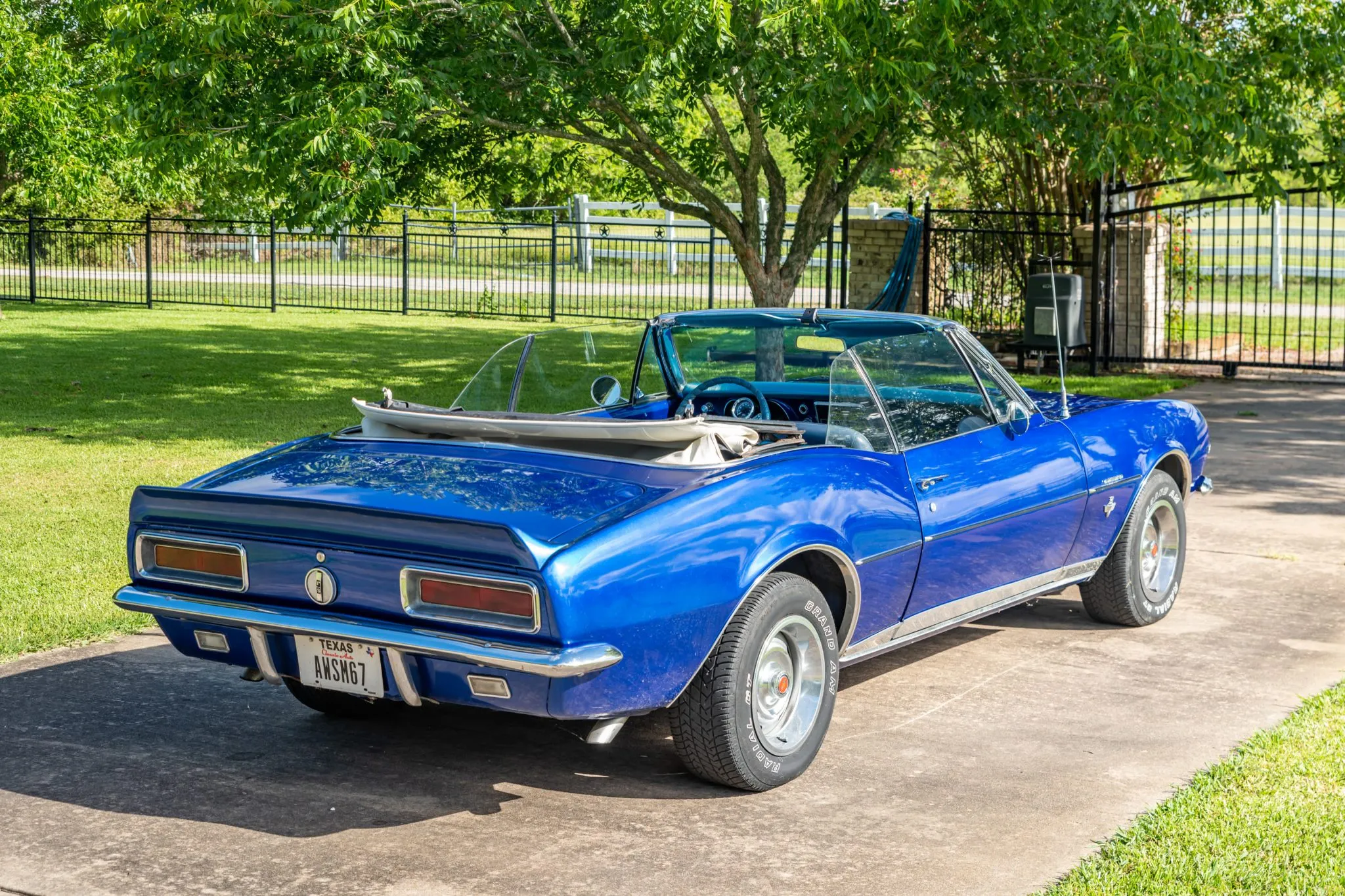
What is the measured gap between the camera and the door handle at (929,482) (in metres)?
5.30

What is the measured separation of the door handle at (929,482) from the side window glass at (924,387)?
146mm

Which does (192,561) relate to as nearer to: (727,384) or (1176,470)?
(727,384)

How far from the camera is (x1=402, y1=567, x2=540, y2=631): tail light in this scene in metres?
4.08

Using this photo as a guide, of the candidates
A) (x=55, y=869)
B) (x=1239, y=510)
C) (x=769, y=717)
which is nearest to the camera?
(x=55, y=869)

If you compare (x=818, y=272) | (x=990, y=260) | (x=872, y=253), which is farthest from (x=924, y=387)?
(x=818, y=272)

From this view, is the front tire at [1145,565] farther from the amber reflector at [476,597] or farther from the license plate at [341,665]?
the license plate at [341,665]

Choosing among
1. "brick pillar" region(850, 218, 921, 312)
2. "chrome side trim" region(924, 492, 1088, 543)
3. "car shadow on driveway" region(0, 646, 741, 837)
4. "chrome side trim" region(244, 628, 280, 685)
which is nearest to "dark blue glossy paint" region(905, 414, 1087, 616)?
"chrome side trim" region(924, 492, 1088, 543)

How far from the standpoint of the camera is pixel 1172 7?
12.5m

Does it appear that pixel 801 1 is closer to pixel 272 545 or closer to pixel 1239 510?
pixel 1239 510

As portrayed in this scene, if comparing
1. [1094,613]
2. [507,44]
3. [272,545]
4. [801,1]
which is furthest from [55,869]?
[507,44]

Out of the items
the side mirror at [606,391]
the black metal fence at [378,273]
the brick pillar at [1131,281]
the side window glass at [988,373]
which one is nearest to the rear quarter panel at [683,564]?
the side window glass at [988,373]

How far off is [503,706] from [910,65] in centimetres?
859

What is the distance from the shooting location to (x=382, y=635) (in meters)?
4.23

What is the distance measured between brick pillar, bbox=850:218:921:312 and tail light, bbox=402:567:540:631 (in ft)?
50.7
